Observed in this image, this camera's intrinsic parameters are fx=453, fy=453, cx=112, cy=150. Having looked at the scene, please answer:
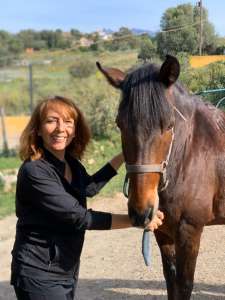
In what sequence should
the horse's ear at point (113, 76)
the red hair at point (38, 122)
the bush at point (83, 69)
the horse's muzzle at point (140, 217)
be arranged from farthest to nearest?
1. the bush at point (83, 69)
2. the horse's ear at point (113, 76)
3. the red hair at point (38, 122)
4. the horse's muzzle at point (140, 217)

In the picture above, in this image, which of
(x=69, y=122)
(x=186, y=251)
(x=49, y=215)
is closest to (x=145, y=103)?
(x=69, y=122)

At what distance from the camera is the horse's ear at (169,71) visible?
2162mm

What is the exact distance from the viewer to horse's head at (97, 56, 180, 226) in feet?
6.96

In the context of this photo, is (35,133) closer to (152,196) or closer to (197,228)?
(152,196)

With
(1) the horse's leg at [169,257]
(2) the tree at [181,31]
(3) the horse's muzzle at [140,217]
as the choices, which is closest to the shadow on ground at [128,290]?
(1) the horse's leg at [169,257]

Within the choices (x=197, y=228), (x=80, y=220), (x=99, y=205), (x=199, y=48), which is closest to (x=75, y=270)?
(x=80, y=220)

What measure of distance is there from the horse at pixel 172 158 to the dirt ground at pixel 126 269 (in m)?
0.88

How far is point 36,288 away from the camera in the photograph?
216cm

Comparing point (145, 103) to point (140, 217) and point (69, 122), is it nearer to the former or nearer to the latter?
point (69, 122)

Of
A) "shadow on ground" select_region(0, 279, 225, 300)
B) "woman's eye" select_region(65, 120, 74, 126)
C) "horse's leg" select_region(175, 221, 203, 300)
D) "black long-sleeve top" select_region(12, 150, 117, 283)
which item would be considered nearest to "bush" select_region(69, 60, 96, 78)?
"shadow on ground" select_region(0, 279, 225, 300)

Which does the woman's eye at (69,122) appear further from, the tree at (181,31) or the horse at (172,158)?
the tree at (181,31)

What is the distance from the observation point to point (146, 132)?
6.97 feet

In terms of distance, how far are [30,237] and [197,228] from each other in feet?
3.53

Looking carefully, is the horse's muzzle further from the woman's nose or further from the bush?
the bush
